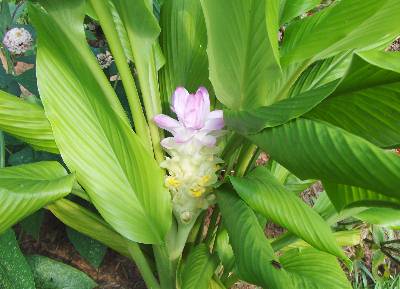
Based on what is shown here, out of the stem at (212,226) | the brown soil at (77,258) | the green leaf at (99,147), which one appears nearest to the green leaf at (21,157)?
the brown soil at (77,258)

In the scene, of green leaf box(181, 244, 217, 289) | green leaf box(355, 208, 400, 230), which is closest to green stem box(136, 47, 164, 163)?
green leaf box(181, 244, 217, 289)

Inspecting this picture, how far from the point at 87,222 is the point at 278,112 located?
0.52 m

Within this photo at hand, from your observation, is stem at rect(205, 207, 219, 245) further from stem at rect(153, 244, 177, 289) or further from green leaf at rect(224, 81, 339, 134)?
green leaf at rect(224, 81, 339, 134)

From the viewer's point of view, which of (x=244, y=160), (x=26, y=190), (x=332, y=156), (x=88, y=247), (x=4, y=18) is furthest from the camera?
(x=4, y=18)

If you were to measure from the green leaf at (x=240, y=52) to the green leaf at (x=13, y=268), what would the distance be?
53cm

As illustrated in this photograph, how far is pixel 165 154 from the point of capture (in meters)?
1.23

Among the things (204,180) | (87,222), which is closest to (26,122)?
(87,222)

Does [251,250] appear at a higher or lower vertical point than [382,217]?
higher

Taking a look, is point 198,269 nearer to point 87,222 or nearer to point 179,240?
point 179,240

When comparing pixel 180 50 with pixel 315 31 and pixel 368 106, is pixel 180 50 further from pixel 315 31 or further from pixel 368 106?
pixel 368 106

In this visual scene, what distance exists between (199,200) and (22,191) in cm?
37

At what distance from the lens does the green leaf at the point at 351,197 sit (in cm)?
95

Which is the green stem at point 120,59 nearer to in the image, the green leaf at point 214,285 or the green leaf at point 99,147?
the green leaf at point 99,147

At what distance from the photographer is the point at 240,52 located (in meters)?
1.03
